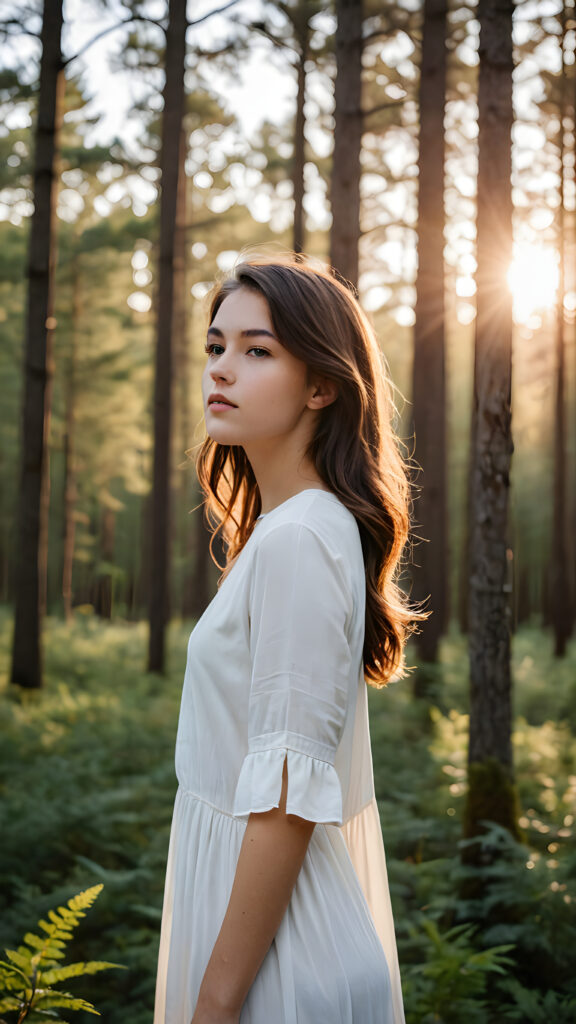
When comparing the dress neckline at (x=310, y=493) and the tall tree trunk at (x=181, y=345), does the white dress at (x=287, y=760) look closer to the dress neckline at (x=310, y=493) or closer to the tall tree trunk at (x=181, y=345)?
the dress neckline at (x=310, y=493)

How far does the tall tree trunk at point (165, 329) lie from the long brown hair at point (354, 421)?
38.5 ft

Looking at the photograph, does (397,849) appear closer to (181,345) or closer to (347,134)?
(347,134)

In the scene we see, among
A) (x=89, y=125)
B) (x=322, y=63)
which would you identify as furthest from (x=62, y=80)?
(x=89, y=125)

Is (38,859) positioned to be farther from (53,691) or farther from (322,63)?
(322,63)

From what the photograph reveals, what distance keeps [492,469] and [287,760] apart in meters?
4.17

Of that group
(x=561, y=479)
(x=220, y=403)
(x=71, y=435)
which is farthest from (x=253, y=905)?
(x=71, y=435)

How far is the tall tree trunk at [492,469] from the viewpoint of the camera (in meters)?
5.27

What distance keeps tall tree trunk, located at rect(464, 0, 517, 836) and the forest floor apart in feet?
1.62

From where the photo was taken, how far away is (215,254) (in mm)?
22906

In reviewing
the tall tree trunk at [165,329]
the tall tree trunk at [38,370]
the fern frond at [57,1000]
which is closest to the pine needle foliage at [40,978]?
the fern frond at [57,1000]

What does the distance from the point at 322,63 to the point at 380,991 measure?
53.6 ft

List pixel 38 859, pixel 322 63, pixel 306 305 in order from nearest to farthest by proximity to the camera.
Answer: pixel 306 305, pixel 38 859, pixel 322 63

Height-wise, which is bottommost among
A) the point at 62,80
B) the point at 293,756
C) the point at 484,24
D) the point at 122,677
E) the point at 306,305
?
the point at 122,677

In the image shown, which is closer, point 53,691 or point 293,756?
point 293,756
